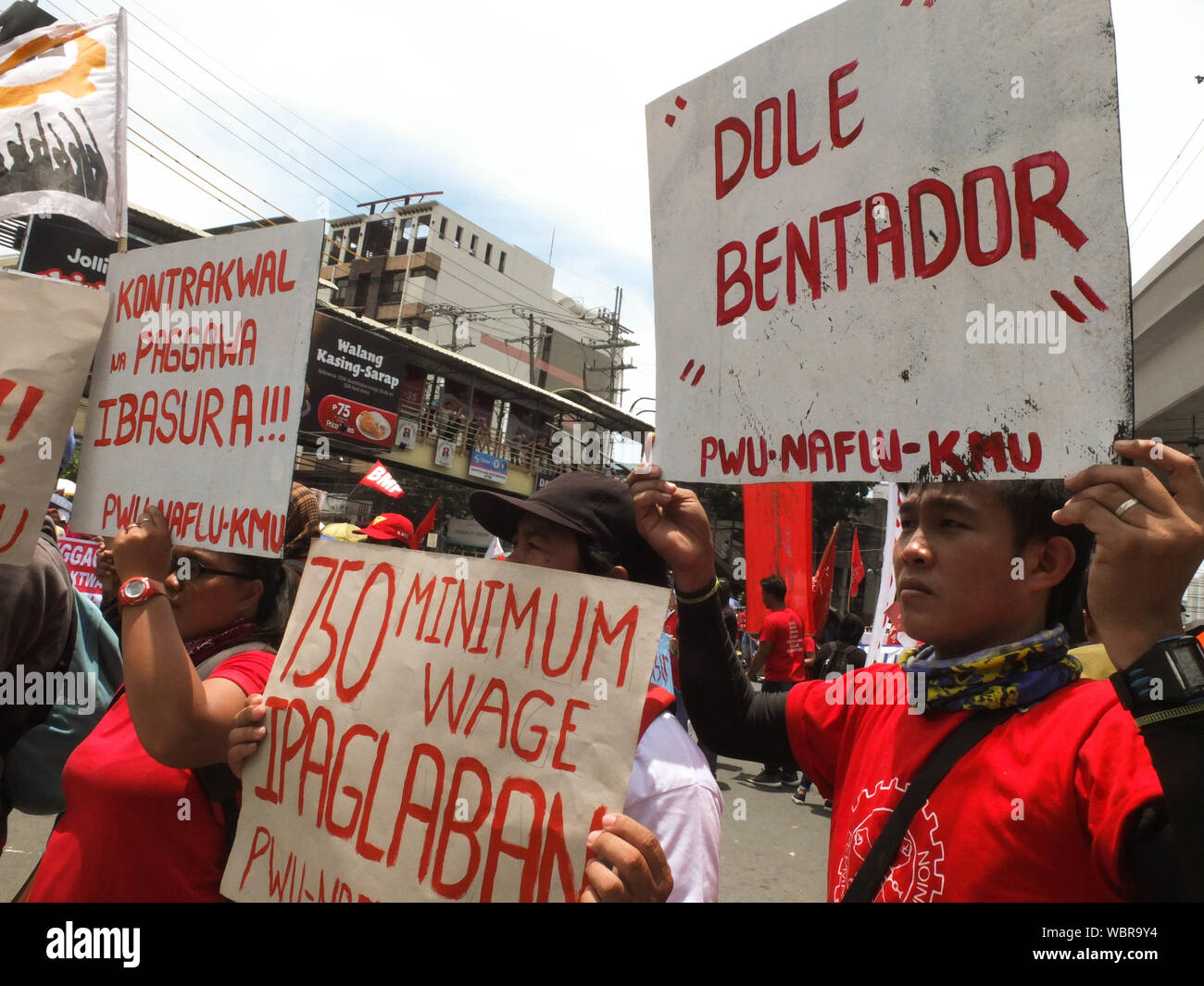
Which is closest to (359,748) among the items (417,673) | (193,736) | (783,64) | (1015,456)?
(417,673)

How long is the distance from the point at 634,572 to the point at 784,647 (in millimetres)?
6083

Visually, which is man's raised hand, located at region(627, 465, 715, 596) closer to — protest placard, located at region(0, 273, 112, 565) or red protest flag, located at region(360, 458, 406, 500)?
protest placard, located at region(0, 273, 112, 565)

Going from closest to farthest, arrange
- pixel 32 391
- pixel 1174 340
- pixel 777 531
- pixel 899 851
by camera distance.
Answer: pixel 899 851
pixel 32 391
pixel 777 531
pixel 1174 340

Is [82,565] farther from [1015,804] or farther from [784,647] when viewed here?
[1015,804]

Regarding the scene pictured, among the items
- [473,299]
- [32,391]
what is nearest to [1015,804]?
[32,391]

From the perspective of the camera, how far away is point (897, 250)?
1382 mm

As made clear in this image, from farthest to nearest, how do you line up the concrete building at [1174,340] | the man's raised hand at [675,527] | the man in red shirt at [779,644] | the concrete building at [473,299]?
the concrete building at [473,299]
the concrete building at [1174,340]
the man in red shirt at [779,644]
the man's raised hand at [675,527]

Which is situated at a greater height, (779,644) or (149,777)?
(779,644)

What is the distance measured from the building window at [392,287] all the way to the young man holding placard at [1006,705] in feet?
147

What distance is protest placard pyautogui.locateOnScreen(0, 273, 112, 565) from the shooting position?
1.99m

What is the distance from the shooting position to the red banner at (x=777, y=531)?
582cm

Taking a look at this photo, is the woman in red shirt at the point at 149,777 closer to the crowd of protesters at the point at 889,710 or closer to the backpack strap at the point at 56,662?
the crowd of protesters at the point at 889,710

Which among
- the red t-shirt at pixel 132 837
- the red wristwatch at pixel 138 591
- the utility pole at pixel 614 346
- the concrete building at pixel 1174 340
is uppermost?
the utility pole at pixel 614 346

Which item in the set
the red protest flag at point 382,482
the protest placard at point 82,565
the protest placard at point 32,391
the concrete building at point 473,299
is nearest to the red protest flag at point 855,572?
the red protest flag at point 382,482
